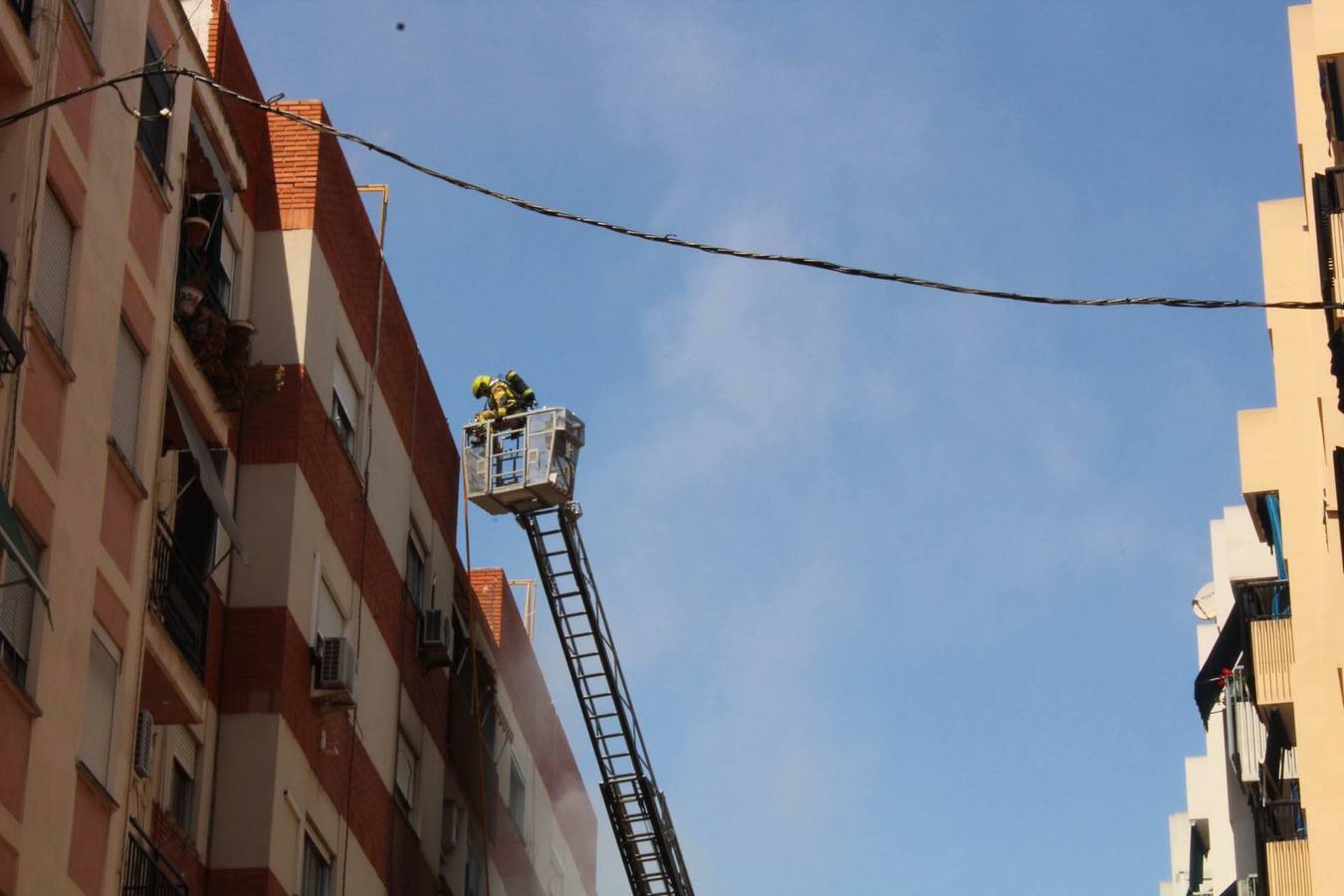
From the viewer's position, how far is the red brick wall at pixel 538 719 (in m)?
37.2

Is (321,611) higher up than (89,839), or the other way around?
(321,611)

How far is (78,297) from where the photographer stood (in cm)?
1820

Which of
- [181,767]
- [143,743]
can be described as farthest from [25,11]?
[181,767]

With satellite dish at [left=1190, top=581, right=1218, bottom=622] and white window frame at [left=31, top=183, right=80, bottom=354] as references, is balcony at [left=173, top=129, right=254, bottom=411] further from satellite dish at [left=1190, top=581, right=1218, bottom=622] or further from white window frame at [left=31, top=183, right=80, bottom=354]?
satellite dish at [left=1190, top=581, right=1218, bottom=622]

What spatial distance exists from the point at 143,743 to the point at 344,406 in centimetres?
A: 775

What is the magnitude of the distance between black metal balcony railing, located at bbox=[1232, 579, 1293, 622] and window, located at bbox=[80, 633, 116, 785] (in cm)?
1852

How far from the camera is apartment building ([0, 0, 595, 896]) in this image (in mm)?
17281

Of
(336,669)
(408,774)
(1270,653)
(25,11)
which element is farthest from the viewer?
(1270,653)

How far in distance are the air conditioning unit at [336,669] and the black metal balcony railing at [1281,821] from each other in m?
14.5

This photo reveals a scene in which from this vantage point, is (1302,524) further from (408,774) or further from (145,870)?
(145,870)

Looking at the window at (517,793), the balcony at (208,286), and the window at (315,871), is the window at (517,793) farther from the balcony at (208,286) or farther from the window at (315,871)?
the balcony at (208,286)

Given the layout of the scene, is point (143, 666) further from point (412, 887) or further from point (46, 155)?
point (412, 887)

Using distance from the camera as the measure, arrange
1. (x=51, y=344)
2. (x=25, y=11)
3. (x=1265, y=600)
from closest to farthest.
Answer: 1. (x=51, y=344)
2. (x=25, y=11)
3. (x=1265, y=600)

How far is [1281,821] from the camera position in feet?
108
